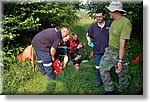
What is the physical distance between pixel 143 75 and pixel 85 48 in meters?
0.51

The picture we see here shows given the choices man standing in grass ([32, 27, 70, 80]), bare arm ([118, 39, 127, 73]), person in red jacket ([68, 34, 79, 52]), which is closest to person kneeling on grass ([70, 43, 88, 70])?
person in red jacket ([68, 34, 79, 52])

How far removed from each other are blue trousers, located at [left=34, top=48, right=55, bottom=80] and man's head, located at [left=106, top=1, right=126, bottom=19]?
607mm

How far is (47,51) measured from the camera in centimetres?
559

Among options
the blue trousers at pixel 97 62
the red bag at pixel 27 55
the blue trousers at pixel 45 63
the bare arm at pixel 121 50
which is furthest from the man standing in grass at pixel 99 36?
the red bag at pixel 27 55

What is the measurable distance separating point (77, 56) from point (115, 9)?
0.49 m

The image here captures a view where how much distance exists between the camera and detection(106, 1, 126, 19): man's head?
18.2ft

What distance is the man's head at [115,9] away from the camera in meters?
5.56

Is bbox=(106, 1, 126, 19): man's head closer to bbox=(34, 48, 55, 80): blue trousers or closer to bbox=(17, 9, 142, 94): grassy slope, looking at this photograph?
bbox=(17, 9, 142, 94): grassy slope

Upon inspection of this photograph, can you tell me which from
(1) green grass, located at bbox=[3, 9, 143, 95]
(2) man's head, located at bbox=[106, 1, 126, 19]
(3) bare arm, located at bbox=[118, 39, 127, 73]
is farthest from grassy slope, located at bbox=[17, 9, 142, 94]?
(2) man's head, located at bbox=[106, 1, 126, 19]

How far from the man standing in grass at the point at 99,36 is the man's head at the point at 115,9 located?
66 millimetres

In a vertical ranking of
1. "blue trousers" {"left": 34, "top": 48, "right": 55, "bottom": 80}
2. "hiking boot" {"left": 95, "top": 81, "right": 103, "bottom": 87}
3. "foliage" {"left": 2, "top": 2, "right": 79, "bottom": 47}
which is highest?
"foliage" {"left": 2, "top": 2, "right": 79, "bottom": 47}

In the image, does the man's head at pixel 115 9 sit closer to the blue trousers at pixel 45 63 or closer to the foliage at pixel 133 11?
the foliage at pixel 133 11

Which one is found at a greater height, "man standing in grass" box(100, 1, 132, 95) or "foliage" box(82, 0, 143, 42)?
"foliage" box(82, 0, 143, 42)

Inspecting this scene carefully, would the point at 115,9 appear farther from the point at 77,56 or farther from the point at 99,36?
the point at 77,56
